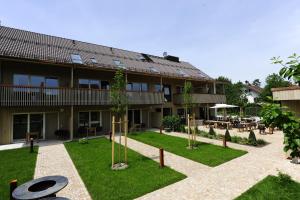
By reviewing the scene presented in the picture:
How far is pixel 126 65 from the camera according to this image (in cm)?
2308

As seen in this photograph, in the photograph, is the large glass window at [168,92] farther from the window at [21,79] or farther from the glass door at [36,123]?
the window at [21,79]

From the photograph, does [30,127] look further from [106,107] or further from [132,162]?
[132,162]

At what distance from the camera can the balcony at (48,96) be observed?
44.3 ft

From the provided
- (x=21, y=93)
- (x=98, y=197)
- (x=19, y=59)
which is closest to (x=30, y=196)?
(x=98, y=197)

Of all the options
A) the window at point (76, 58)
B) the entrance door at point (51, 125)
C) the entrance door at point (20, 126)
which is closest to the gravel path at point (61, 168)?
the entrance door at point (51, 125)

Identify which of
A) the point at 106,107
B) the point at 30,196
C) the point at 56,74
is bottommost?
the point at 30,196

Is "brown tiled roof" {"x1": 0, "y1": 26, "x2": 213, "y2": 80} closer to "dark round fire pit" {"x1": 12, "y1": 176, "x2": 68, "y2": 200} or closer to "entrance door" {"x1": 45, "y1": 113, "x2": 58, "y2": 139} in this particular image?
"entrance door" {"x1": 45, "y1": 113, "x2": 58, "y2": 139}

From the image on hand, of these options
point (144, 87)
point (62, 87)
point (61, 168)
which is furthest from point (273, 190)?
point (144, 87)

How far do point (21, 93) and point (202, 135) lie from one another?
14.5 m

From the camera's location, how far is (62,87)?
15492 millimetres

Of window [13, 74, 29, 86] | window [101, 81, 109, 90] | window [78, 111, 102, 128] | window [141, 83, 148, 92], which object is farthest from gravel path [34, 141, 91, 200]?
window [141, 83, 148, 92]

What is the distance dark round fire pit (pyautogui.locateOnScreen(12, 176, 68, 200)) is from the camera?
503cm

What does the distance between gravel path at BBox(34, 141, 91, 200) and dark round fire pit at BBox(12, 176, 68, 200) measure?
2.78 ft

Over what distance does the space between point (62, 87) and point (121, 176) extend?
33.5 feet
